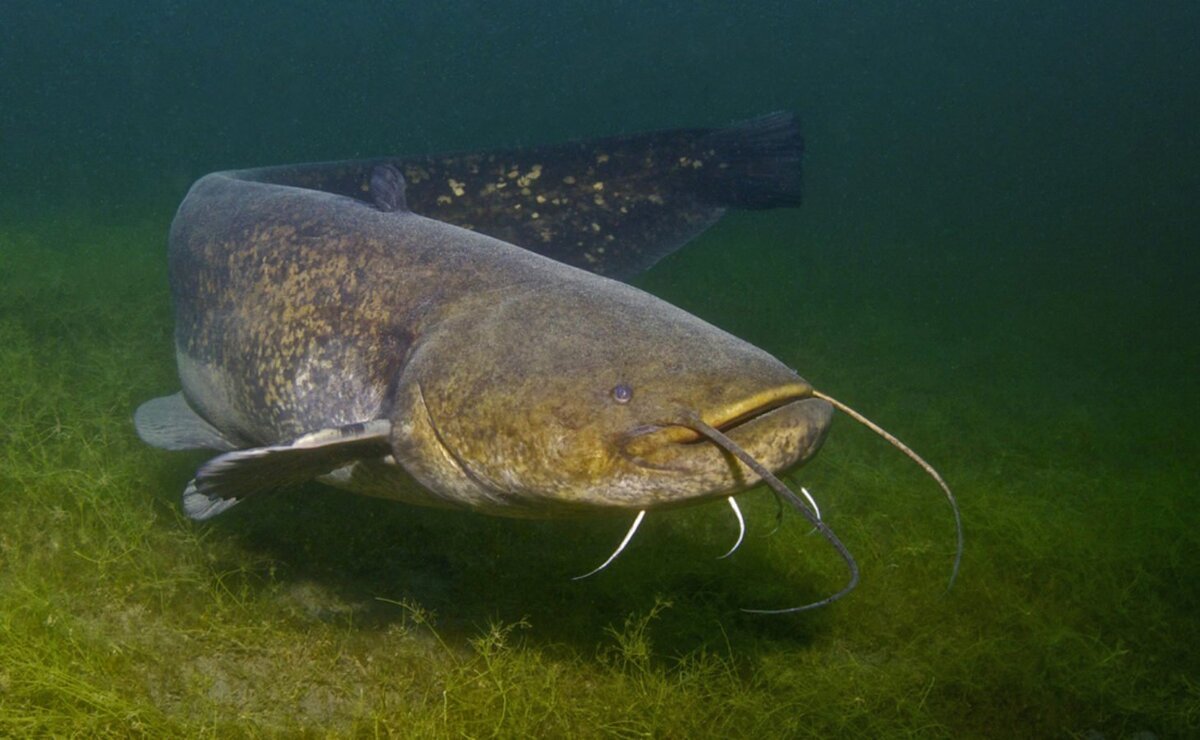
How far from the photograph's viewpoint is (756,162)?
3.58 metres

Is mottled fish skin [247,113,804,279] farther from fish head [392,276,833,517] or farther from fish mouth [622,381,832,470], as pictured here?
fish mouth [622,381,832,470]

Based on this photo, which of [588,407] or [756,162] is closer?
[588,407]

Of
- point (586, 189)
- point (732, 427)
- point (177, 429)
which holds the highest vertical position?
point (586, 189)

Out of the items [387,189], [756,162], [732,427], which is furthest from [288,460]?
[756,162]

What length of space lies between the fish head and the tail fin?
1.73 meters

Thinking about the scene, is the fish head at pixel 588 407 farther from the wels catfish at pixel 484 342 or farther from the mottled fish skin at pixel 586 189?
the mottled fish skin at pixel 586 189

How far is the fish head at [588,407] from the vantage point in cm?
158

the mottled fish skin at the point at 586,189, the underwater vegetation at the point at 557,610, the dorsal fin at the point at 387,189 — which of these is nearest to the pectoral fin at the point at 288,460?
the underwater vegetation at the point at 557,610

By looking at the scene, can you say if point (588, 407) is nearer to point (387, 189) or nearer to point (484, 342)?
point (484, 342)

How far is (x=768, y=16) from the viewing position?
64125 mm

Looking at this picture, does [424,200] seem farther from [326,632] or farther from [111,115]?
[111,115]

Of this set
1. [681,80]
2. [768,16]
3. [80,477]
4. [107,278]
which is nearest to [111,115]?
[681,80]

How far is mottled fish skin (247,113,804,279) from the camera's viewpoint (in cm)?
371

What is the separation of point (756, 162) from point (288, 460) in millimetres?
2618
